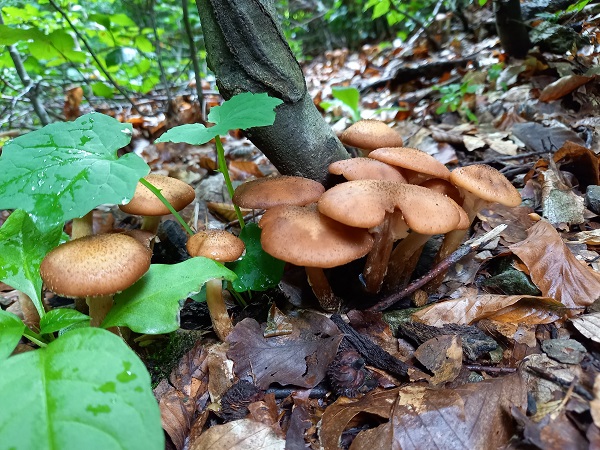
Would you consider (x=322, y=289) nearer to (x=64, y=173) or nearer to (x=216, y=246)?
(x=216, y=246)

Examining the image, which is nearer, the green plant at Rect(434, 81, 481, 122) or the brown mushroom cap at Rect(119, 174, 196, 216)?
the brown mushroom cap at Rect(119, 174, 196, 216)

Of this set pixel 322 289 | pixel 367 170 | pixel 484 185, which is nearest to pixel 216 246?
pixel 322 289

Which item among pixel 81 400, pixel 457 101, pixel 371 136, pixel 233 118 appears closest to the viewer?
pixel 81 400

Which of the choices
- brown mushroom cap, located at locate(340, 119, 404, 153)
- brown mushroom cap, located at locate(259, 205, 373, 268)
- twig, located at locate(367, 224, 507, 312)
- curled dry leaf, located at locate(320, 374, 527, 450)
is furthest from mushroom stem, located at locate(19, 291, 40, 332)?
brown mushroom cap, located at locate(340, 119, 404, 153)

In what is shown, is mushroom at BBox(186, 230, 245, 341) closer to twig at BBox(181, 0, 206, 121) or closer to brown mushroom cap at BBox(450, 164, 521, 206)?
brown mushroom cap at BBox(450, 164, 521, 206)

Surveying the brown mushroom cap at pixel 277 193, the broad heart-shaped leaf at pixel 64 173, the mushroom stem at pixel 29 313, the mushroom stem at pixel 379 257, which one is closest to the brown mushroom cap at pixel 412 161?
the mushroom stem at pixel 379 257

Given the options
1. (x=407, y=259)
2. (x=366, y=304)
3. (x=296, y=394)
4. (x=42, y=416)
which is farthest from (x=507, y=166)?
(x=42, y=416)
